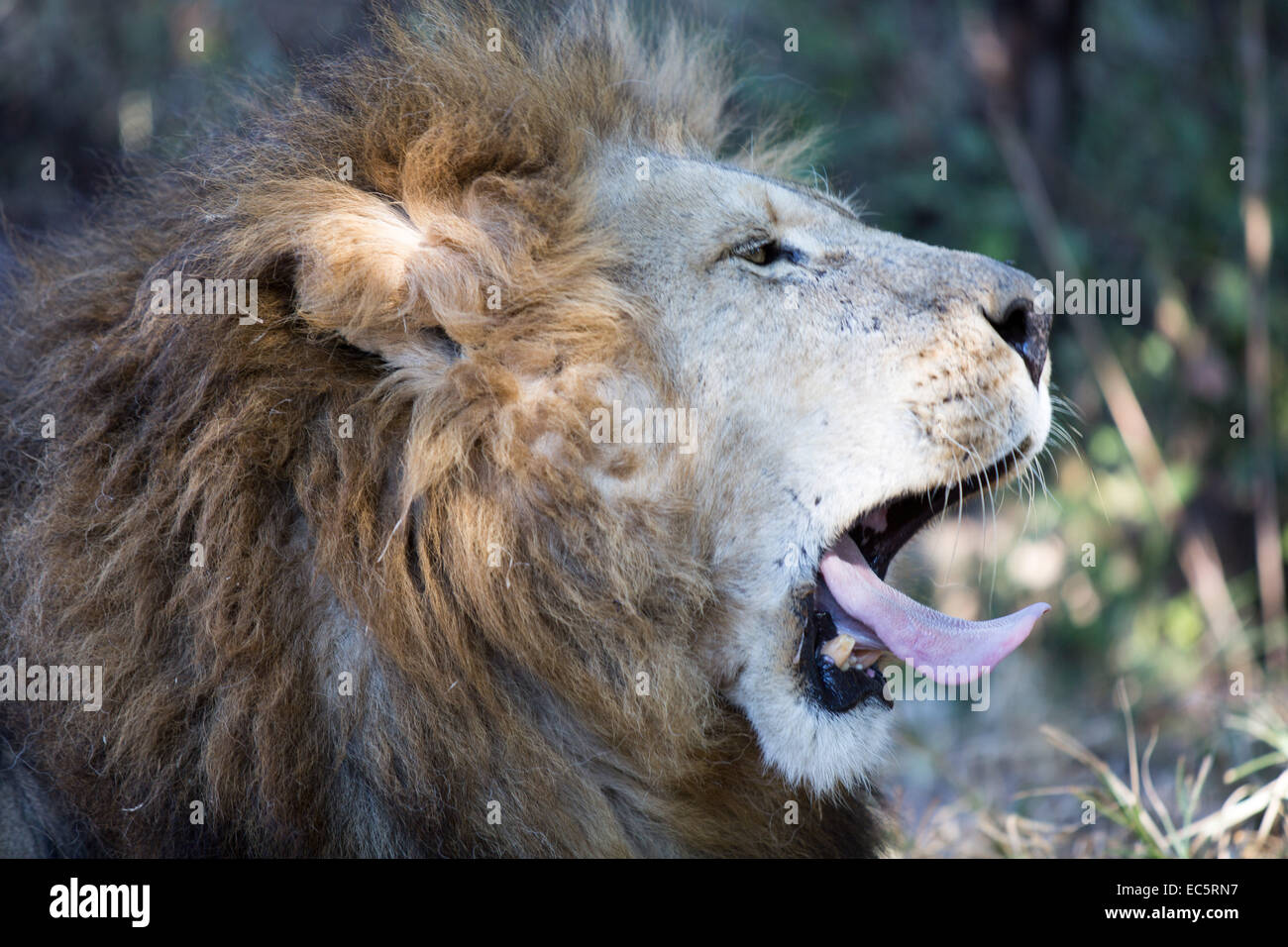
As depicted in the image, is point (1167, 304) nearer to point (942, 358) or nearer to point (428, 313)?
point (942, 358)

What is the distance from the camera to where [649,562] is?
216 cm

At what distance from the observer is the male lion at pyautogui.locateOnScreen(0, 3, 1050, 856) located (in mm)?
2096

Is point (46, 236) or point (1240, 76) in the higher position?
point (1240, 76)

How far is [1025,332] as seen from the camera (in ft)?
7.82

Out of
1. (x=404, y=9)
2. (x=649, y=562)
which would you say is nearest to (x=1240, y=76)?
(x=404, y=9)

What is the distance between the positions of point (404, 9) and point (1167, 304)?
11.6 feet

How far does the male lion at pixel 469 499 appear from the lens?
2.10m

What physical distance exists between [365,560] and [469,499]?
0.63ft

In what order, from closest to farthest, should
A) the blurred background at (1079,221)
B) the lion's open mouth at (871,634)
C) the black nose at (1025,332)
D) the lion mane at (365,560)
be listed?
the lion mane at (365,560)
the lion's open mouth at (871,634)
the black nose at (1025,332)
the blurred background at (1079,221)

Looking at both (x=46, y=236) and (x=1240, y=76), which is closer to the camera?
(x=46, y=236)
